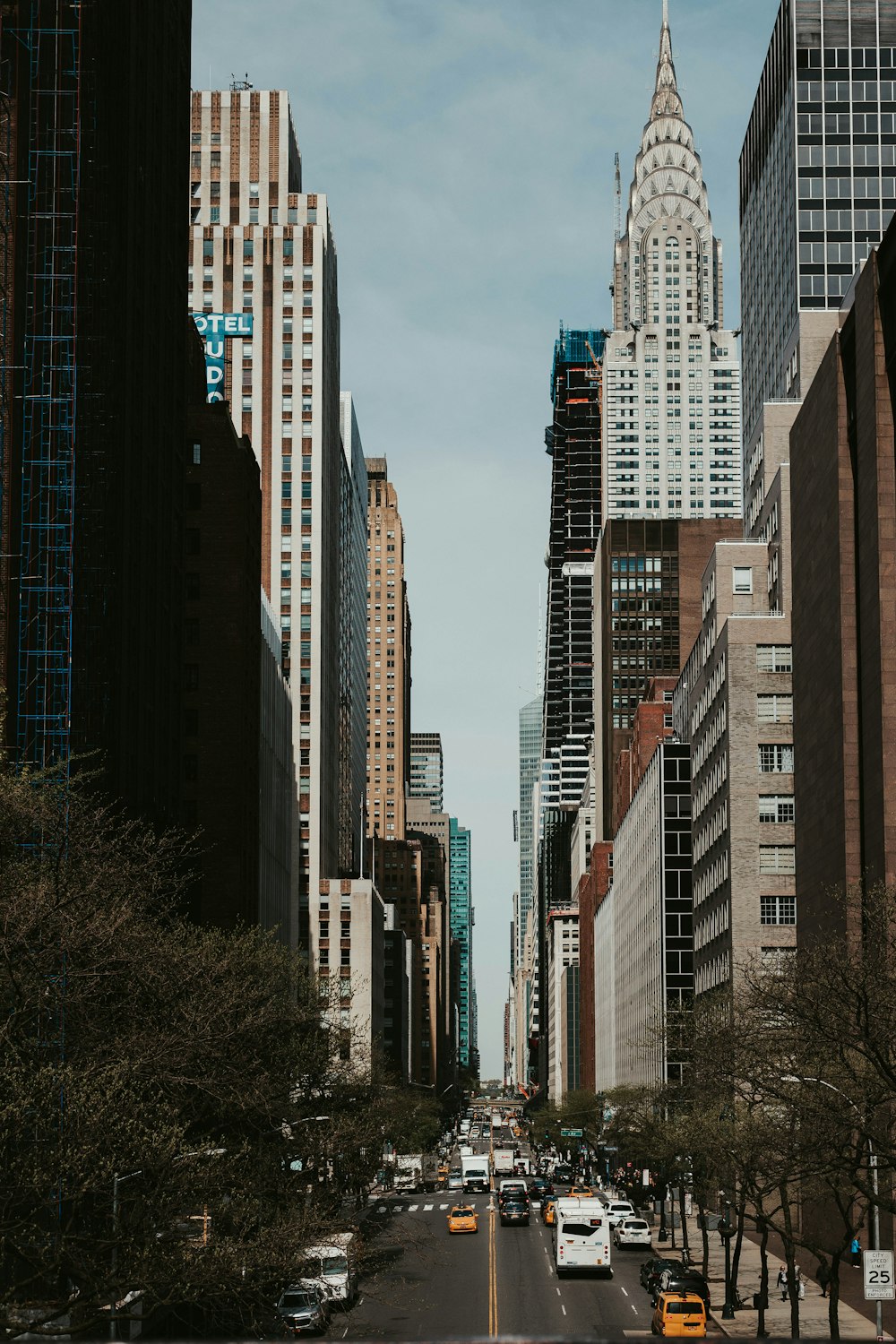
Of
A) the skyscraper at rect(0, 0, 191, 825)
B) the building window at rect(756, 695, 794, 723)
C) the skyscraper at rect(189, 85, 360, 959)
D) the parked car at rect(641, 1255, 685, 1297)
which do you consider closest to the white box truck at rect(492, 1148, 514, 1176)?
the skyscraper at rect(189, 85, 360, 959)

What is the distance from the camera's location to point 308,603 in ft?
581

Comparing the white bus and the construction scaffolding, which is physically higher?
the construction scaffolding

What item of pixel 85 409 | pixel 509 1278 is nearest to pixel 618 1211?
pixel 509 1278

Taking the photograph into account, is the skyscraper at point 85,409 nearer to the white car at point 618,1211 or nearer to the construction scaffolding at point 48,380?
Result: the construction scaffolding at point 48,380

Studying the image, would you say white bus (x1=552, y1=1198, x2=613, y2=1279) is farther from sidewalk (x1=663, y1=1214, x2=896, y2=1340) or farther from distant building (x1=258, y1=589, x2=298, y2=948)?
distant building (x1=258, y1=589, x2=298, y2=948)

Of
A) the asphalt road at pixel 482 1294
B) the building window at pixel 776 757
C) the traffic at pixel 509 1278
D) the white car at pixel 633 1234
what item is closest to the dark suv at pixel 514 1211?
the traffic at pixel 509 1278

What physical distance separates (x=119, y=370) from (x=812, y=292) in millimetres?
108672

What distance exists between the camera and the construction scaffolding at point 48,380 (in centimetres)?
6869

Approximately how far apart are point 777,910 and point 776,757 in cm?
870

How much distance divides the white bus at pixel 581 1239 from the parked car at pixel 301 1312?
67.1 ft

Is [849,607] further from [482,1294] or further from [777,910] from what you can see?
[482,1294]

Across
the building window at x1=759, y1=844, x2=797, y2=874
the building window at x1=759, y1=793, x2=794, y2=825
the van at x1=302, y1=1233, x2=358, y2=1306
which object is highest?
the building window at x1=759, y1=793, x2=794, y2=825

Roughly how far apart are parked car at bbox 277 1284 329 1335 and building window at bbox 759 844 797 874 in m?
56.9

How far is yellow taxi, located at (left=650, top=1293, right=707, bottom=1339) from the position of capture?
5109 cm
